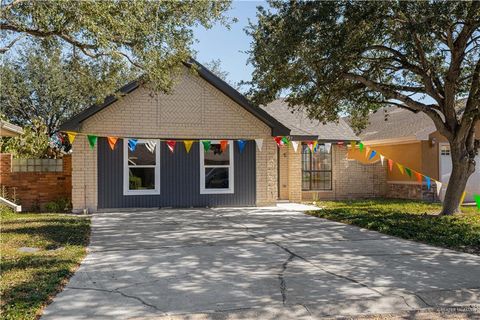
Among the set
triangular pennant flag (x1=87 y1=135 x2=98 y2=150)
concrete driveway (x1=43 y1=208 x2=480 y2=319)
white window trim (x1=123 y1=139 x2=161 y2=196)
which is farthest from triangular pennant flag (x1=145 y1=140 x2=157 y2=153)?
concrete driveway (x1=43 y1=208 x2=480 y2=319)

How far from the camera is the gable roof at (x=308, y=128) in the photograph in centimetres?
1792

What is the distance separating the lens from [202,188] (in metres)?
15.4

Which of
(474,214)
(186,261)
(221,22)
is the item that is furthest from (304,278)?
(474,214)

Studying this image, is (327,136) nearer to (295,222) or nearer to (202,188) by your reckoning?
(202,188)

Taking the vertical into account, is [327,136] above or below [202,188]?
above

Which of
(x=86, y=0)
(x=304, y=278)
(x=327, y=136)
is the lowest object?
(x=304, y=278)

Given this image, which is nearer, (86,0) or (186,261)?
(186,261)

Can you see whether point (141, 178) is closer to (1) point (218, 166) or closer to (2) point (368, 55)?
(1) point (218, 166)

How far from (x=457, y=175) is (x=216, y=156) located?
24.9 feet

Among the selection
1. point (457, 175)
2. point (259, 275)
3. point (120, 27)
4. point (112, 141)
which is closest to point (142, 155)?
point (112, 141)

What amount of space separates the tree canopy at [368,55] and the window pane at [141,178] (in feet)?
14.7

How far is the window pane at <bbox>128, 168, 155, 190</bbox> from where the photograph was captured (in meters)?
14.7

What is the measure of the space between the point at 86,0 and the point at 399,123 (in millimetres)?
16641

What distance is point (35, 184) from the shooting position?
14.7m
